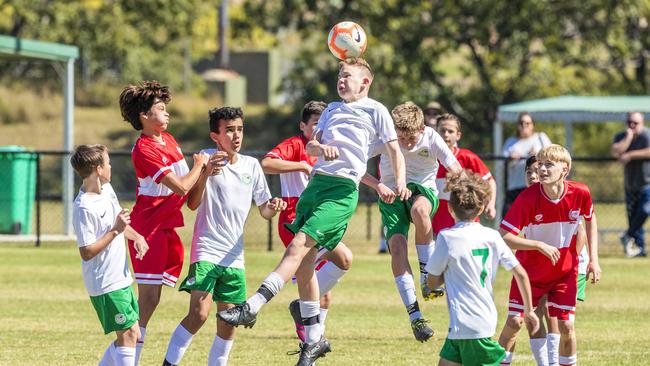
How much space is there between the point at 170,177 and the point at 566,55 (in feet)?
81.2

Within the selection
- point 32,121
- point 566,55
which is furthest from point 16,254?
point 32,121

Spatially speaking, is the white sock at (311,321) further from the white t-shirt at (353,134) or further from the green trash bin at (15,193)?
the green trash bin at (15,193)

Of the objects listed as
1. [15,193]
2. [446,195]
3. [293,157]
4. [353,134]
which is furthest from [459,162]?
[15,193]

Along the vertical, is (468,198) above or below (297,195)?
above

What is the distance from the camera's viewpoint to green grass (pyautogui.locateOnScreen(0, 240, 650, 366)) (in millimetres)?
9875

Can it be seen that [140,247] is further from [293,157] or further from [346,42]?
[346,42]

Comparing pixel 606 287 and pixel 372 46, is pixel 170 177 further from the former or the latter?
pixel 372 46

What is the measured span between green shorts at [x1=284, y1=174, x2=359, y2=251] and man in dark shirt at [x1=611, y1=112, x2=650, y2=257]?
1070 cm

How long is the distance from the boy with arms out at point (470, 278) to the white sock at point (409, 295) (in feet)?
8.28

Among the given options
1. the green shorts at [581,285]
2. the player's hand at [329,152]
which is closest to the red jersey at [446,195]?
the green shorts at [581,285]

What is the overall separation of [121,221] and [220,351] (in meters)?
1.43

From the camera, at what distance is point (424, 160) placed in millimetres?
10461

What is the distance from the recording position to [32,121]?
38750mm

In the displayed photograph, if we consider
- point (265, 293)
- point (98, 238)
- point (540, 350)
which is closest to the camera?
point (98, 238)
